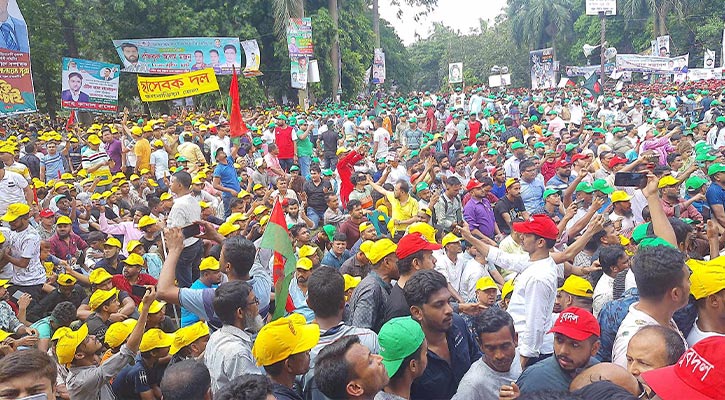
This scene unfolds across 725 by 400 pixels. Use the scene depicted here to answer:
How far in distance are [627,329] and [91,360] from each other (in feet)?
10.8

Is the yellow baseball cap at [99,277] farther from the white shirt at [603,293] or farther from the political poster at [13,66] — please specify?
the political poster at [13,66]

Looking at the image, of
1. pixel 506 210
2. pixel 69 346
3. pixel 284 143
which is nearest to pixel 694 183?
pixel 506 210

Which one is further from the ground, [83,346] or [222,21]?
[222,21]

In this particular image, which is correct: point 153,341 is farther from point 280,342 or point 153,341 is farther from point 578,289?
point 578,289

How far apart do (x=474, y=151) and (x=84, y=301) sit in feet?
26.6

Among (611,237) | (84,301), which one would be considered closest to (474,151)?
(611,237)

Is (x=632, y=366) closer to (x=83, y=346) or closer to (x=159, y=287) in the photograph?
(x=159, y=287)

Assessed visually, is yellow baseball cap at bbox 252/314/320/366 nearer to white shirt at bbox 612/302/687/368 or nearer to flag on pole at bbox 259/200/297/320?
flag on pole at bbox 259/200/297/320

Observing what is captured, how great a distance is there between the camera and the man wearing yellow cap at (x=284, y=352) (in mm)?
3133

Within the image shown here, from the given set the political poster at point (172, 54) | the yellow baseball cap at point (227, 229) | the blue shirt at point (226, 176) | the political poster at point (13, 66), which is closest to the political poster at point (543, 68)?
the political poster at point (172, 54)

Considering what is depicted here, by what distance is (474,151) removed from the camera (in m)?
12.3

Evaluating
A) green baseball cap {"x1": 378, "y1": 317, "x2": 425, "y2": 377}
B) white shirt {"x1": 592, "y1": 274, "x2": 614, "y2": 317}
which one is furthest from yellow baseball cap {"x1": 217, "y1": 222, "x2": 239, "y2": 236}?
green baseball cap {"x1": 378, "y1": 317, "x2": 425, "y2": 377}

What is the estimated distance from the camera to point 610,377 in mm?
2652

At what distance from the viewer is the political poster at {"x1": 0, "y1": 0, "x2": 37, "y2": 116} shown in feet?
36.7
